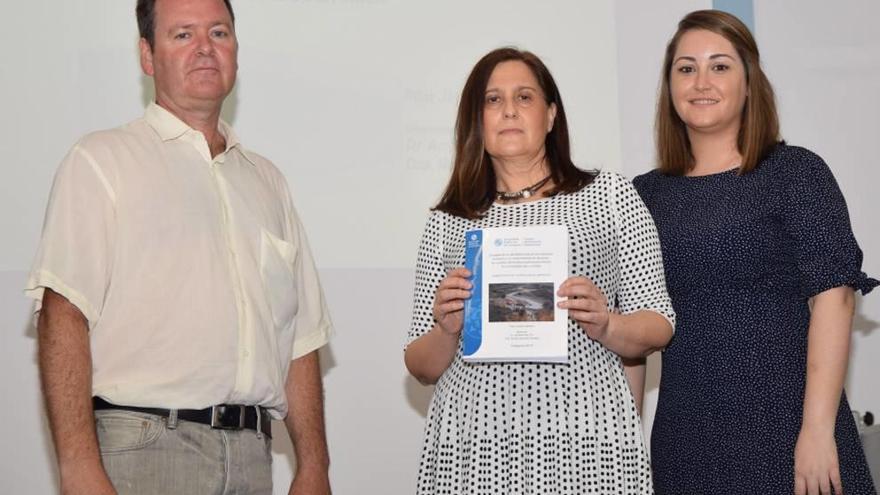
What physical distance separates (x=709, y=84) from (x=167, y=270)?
1.44 metres

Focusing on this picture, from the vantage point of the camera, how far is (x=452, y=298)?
2.38 m

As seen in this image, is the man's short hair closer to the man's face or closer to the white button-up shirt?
the man's face

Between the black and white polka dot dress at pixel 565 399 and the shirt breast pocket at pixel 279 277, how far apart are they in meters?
0.37

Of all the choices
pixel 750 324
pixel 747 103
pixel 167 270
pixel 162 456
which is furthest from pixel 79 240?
pixel 747 103

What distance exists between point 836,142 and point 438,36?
5.25ft

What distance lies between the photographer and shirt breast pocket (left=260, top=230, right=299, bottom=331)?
2.58 metres

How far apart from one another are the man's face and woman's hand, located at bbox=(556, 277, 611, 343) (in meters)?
0.99

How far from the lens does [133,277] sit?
235 cm

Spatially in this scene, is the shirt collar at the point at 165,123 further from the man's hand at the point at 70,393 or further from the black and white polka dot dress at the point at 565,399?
the black and white polka dot dress at the point at 565,399

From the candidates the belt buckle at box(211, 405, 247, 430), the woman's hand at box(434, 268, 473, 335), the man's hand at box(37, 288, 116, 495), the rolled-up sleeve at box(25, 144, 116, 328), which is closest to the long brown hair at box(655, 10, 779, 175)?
the woman's hand at box(434, 268, 473, 335)

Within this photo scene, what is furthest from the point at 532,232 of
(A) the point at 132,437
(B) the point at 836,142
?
(B) the point at 836,142

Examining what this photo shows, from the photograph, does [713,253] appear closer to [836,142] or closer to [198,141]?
[198,141]

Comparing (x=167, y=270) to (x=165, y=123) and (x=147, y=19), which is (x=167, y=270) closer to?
(x=165, y=123)

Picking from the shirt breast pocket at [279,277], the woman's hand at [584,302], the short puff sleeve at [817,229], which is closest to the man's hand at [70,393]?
the shirt breast pocket at [279,277]
